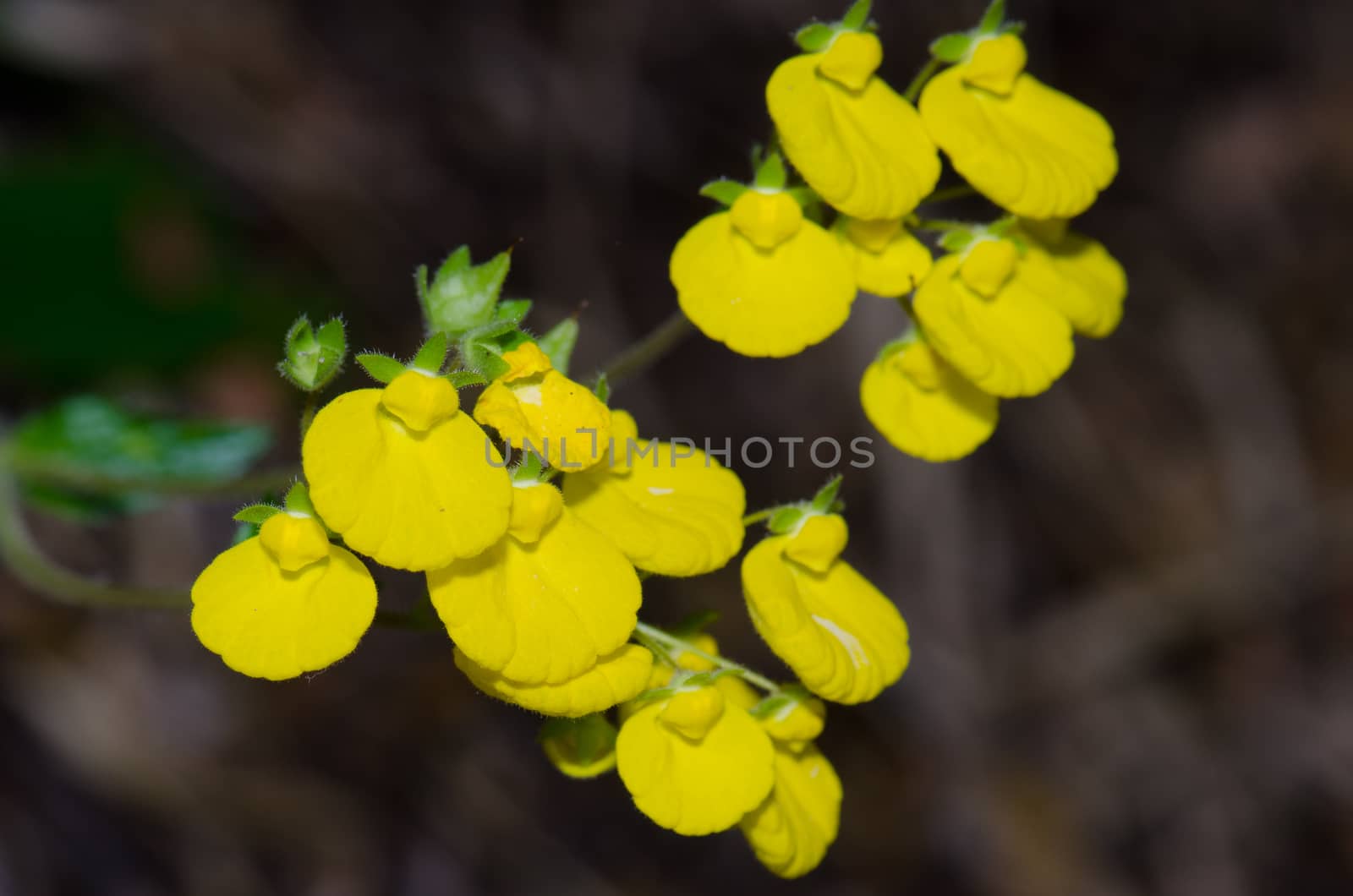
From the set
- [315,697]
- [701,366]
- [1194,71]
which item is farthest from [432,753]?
[1194,71]

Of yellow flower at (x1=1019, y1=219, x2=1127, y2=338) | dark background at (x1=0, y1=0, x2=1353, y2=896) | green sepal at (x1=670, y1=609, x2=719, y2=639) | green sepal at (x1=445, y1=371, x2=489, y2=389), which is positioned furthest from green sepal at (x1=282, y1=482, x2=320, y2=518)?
dark background at (x1=0, y1=0, x2=1353, y2=896)

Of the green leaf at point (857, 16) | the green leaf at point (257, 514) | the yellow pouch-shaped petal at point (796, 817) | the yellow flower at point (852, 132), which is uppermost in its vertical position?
the green leaf at point (857, 16)

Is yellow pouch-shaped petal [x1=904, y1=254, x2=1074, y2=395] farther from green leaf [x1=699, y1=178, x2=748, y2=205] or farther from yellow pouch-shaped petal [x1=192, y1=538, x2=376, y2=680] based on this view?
yellow pouch-shaped petal [x1=192, y1=538, x2=376, y2=680]

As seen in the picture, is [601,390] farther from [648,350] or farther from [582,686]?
[648,350]

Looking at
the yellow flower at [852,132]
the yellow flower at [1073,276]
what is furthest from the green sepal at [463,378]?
the yellow flower at [1073,276]

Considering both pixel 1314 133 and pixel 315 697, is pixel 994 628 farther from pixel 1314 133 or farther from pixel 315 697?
pixel 1314 133

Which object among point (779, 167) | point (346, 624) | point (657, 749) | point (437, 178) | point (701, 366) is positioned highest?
point (779, 167)

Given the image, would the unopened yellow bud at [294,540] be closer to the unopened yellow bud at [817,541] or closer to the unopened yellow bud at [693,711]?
the unopened yellow bud at [693,711]
